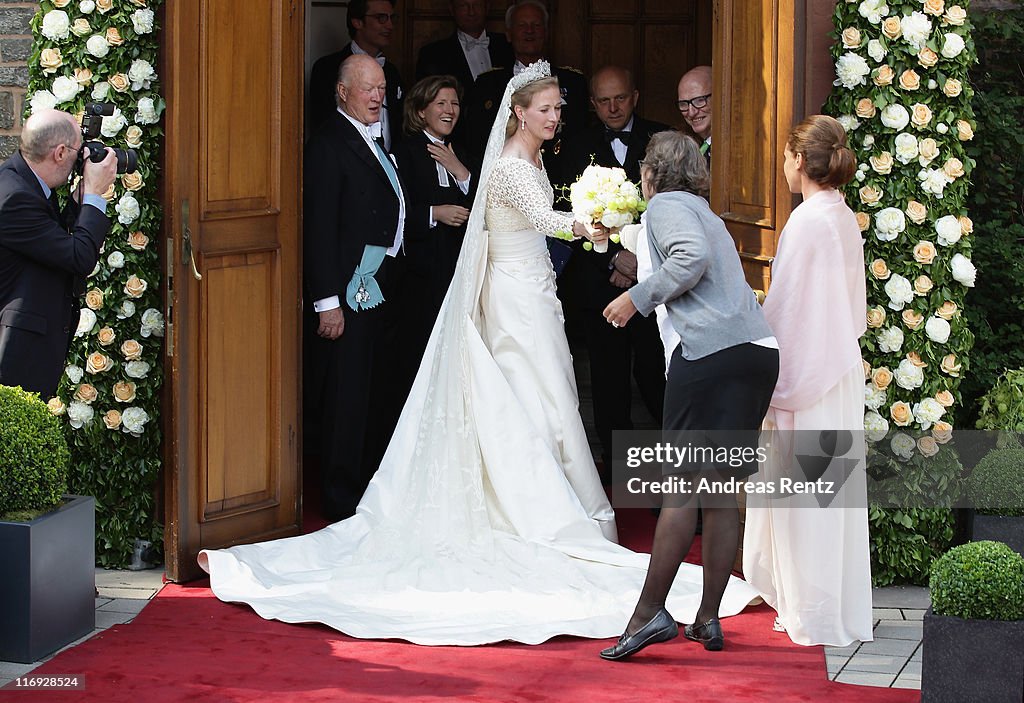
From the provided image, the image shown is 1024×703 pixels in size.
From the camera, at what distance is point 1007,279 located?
20.4 feet

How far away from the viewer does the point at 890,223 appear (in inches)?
215

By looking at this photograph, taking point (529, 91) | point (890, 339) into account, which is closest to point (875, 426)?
point (890, 339)

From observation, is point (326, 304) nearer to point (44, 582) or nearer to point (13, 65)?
point (13, 65)

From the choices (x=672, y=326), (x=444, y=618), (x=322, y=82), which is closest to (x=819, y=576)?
(x=672, y=326)

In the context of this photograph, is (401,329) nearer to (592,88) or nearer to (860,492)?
(592,88)

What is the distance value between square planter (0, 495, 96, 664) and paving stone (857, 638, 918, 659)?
2.73 meters

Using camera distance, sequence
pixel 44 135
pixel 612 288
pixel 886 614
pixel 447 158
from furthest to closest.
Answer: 1. pixel 612 288
2. pixel 447 158
3. pixel 886 614
4. pixel 44 135

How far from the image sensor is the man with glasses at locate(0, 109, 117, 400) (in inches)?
197

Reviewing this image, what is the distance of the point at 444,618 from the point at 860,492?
5.18 ft

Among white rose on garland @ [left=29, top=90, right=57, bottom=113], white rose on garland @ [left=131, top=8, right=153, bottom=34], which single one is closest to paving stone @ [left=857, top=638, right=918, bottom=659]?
white rose on garland @ [left=131, top=8, right=153, bottom=34]

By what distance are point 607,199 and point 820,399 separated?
118 centimetres

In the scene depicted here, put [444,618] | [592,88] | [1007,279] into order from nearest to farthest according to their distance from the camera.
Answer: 1. [444,618]
2. [1007,279]
3. [592,88]

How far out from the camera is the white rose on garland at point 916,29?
5418 mm

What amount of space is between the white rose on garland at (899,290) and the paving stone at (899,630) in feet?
4.03
